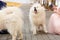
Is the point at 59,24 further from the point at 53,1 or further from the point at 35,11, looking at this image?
the point at 53,1

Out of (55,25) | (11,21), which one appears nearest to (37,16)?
(55,25)

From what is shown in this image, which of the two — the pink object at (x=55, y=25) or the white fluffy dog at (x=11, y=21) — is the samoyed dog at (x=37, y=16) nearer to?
the pink object at (x=55, y=25)

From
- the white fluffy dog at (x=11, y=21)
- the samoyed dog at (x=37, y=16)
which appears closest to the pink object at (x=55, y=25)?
the samoyed dog at (x=37, y=16)

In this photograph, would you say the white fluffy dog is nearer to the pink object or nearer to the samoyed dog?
the samoyed dog

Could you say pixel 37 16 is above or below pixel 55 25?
above

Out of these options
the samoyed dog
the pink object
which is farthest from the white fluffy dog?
the pink object

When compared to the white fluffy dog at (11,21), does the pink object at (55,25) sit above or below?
below

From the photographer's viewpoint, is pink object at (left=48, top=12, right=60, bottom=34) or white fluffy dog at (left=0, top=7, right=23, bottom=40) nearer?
white fluffy dog at (left=0, top=7, right=23, bottom=40)

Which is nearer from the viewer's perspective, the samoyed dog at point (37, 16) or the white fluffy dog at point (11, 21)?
the white fluffy dog at point (11, 21)

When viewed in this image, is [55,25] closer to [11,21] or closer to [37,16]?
[37,16]

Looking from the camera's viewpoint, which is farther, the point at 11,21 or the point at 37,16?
the point at 37,16

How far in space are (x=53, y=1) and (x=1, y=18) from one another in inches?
291

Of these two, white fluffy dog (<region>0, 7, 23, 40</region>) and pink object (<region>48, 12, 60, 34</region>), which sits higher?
white fluffy dog (<region>0, 7, 23, 40</region>)

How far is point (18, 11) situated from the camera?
3127mm
